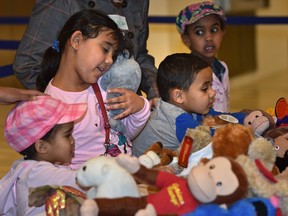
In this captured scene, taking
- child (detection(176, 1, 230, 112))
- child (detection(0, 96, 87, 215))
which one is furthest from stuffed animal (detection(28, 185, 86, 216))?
child (detection(176, 1, 230, 112))

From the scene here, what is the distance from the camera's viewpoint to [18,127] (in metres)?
2.68

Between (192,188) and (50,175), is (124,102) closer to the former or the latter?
(50,175)

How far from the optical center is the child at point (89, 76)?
2.99 m

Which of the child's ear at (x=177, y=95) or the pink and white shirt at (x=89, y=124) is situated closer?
the pink and white shirt at (x=89, y=124)

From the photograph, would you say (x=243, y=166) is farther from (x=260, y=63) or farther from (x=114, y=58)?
(x=260, y=63)

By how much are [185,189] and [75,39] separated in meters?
1.15

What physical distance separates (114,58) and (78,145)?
445 mm

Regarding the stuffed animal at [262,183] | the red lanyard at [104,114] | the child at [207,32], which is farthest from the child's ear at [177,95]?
the child at [207,32]

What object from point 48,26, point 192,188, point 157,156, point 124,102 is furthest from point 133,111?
point 192,188

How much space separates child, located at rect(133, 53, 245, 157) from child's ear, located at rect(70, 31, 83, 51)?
49 centimetres

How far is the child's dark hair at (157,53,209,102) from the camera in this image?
321 cm

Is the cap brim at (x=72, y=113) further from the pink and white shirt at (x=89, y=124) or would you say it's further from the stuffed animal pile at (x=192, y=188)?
the stuffed animal pile at (x=192, y=188)

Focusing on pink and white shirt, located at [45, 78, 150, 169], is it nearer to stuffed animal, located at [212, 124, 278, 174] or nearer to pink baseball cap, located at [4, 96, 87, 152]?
pink baseball cap, located at [4, 96, 87, 152]

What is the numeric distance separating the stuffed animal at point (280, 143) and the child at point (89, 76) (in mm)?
647
